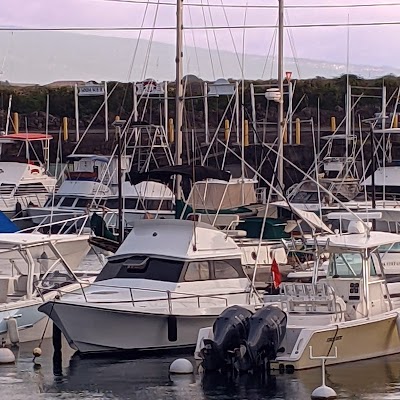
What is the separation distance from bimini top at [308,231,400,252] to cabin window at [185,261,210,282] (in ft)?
5.73

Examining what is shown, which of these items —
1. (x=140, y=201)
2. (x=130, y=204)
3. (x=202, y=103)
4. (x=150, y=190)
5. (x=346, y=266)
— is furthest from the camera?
(x=202, y=103)

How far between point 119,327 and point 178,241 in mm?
1987

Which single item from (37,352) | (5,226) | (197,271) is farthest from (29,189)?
(37,352)

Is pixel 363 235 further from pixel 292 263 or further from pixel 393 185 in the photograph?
pixel 393 185

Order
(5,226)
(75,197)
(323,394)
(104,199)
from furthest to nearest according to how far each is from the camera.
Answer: (75,197), (104,199), (5,226), (323,394)

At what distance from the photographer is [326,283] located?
1858 centimetres

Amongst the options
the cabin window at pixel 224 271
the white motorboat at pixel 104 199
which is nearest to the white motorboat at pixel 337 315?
the cabin window at pixel 224 271

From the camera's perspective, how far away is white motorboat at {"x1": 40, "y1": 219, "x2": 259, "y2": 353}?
18.7m

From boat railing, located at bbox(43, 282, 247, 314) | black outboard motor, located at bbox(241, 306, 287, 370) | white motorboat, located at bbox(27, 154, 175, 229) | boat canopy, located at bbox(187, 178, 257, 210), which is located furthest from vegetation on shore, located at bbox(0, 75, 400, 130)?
black outboard motor, located at bbox(241, 306, 287, 370)

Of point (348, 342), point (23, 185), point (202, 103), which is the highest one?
point (202, 103)

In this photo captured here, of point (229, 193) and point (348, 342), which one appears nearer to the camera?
point (348, 342)

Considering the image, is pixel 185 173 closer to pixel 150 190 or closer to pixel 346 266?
pixel 346 266

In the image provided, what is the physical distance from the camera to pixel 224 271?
66.1ft

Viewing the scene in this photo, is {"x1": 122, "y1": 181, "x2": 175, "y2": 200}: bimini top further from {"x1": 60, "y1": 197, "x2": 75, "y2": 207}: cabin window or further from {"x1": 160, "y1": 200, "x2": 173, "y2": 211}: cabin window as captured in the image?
{"x1": 60, "y1": 197, "x2": 75, "y2": 207}: cabin window
